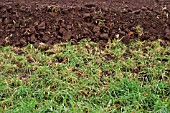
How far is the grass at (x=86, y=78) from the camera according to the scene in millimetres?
3045

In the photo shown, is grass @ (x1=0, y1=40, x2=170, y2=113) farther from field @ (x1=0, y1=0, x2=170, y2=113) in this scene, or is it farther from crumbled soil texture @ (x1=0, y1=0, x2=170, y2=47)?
crumbled soil texture @ (x1=0, y1=0, x2=170, y2=47)

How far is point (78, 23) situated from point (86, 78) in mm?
1101

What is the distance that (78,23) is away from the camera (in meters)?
4.22

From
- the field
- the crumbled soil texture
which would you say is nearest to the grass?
the field

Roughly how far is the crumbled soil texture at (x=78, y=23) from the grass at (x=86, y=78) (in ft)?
0.55

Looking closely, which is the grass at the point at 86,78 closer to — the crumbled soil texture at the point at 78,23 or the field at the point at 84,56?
the field at the point at 84,56

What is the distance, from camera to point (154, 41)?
4078mm

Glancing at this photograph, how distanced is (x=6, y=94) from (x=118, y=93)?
1.15 m

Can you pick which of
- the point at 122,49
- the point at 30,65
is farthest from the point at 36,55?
the point at 122,49

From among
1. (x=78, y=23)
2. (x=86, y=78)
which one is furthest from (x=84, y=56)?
(x=78, y=23)

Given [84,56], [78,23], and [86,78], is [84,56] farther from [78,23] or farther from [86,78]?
[78,23]

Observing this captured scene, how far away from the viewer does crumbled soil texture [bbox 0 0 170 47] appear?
4.13m

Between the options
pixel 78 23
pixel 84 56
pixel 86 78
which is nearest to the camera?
pixel 86 78

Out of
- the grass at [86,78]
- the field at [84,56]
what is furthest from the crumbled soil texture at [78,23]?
the grass at [86,78]
